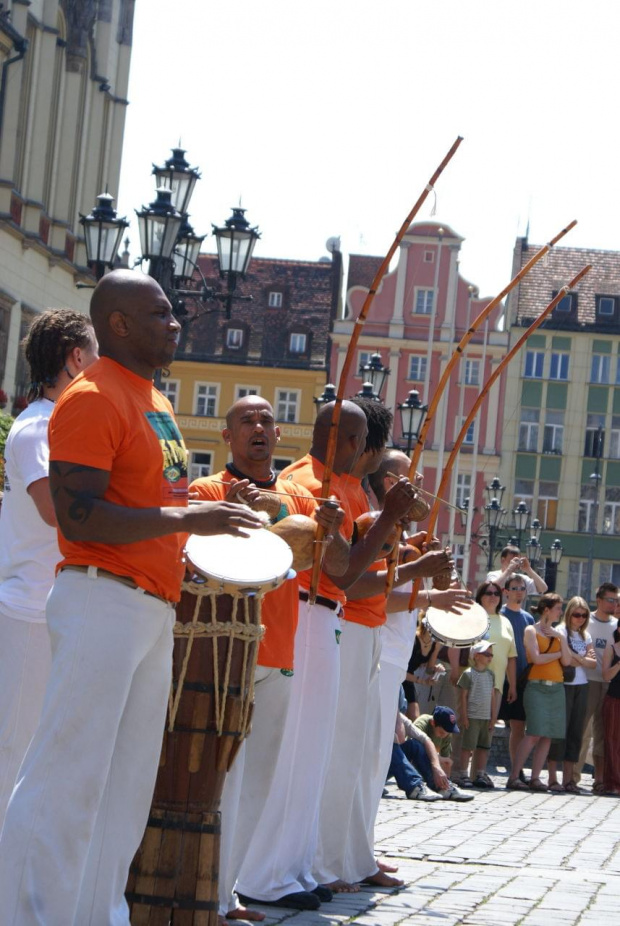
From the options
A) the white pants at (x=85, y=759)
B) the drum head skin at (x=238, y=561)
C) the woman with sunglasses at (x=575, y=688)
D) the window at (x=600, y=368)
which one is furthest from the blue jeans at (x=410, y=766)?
A: the window at (x=600, y=368)

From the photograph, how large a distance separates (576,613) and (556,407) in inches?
2129

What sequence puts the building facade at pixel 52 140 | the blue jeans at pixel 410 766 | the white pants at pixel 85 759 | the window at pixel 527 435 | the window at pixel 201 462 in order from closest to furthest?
the white pants at pixel 85 759
the blue jeans at pixel 410 766
the building facade at pixel 52 140
the window at pixel 201 462
the window at pixel 527 435

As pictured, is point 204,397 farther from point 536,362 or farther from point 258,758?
point 258,758

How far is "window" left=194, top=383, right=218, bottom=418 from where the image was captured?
69125mm

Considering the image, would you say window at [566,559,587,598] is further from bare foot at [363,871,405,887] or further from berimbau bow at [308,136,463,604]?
berimbau bow at [308,136,463,604]

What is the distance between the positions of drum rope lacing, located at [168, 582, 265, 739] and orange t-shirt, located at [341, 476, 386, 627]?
5.32ft

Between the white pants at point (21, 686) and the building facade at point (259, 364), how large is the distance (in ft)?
202

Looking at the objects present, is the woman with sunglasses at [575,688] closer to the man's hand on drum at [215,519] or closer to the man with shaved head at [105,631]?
the man with shaved head at [105,631]

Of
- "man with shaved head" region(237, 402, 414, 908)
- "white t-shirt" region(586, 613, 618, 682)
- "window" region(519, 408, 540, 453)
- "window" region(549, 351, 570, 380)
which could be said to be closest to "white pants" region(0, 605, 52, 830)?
"man with shaved head" region(237, 402, 414, 908)

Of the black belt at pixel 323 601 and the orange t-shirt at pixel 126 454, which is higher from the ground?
the orange t-shirt at pixel 126 454

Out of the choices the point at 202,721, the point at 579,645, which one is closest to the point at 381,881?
the point at 202,721

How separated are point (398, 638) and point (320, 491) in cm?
166

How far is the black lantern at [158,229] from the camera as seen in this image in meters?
13.7

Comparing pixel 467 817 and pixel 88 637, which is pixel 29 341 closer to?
pixel 88 637
